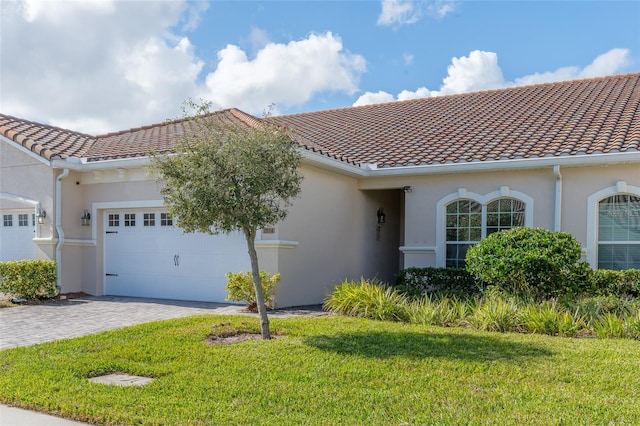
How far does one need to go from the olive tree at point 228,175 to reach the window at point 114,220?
678cm

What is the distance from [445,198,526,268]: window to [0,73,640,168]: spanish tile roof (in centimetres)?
117

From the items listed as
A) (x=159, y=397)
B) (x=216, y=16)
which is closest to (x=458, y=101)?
(x=216, y=16)

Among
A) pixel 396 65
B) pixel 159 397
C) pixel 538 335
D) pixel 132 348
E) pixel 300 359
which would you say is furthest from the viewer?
pixel 396 65

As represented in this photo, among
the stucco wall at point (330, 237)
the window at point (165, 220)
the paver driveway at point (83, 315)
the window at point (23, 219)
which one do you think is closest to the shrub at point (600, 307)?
the stucco wall at point (330, 237)

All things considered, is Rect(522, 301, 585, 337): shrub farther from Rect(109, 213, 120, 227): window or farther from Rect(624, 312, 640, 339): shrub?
Rect(109, 213, 120, 227): window

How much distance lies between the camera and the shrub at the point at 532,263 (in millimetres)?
10008

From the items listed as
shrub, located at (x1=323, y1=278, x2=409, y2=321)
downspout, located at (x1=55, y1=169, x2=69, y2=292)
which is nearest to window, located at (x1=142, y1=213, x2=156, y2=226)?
downspout, located at (x1=55, y1=169, x2=69, y2=292)

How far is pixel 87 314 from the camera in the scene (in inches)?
442

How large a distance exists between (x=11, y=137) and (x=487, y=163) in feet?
39.0

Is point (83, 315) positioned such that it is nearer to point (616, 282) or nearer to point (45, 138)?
point (45, 138)

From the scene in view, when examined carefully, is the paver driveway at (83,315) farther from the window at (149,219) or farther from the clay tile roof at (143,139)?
the clay tile roof at (143,139)

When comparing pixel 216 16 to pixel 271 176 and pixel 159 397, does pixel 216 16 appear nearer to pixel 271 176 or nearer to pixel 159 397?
pixel 271 176

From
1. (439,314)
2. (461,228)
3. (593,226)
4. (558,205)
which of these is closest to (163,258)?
(439,314)

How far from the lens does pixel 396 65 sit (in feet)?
51.9
